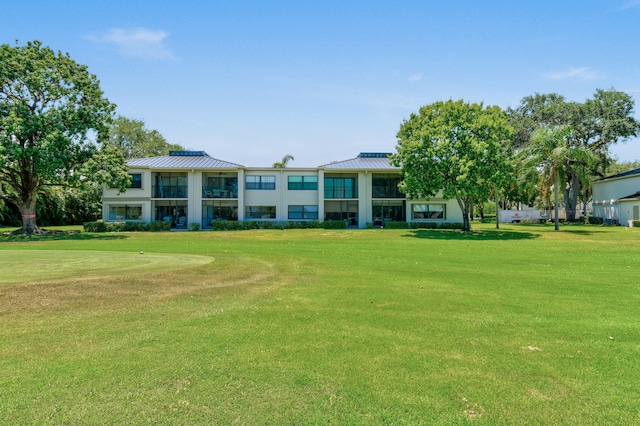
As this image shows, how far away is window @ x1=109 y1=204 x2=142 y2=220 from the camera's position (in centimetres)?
4109

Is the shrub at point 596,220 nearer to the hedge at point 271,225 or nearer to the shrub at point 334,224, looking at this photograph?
the hedge at point 271,225

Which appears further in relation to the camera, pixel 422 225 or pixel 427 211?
pixel 427 211

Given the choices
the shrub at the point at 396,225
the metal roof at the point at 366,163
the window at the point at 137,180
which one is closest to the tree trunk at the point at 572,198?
the shrub at the point at 396,225

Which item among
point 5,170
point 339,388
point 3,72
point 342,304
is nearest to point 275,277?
point 342,304

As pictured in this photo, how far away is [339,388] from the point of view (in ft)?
14.9

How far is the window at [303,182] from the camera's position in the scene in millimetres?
42750

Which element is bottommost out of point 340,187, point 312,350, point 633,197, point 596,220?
point 312,350

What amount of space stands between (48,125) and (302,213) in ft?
75.8

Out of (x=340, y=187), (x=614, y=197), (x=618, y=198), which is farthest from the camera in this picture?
(x=614, y=197)

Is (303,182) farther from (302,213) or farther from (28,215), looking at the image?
(28,215)

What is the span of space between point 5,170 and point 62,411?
37549 millimetres

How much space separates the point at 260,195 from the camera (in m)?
42.6

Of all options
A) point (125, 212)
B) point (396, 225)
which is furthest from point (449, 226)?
point (125, 212)

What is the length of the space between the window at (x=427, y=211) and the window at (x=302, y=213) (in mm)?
10611
